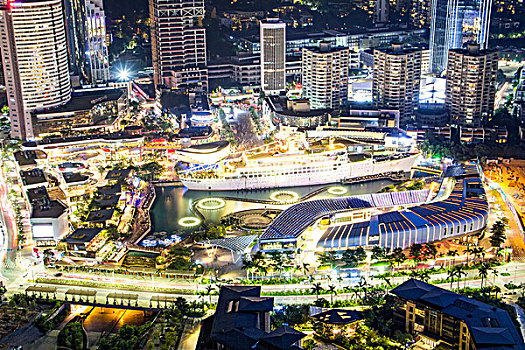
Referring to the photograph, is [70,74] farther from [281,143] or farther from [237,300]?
[237,300]

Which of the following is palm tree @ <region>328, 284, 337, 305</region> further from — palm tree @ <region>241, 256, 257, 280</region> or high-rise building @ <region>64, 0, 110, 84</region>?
high-rise building @ <region>64, 0, 110, 84</region>

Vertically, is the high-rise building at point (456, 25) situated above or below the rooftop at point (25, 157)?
above

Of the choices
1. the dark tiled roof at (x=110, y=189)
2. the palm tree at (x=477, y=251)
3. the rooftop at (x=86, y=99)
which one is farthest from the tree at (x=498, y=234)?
the rooftop at (x=86, y=99)

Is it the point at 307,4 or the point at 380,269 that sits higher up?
the point at 307,4

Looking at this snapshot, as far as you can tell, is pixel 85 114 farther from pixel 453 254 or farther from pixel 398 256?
pixel 453 254

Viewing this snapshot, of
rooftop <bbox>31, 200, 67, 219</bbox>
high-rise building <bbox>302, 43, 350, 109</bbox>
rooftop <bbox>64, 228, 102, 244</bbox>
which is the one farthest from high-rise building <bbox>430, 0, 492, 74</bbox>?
rooftop <bbox>64, 228, 102, 244</bbox>

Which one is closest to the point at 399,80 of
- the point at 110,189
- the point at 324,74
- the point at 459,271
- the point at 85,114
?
the point at 324,74

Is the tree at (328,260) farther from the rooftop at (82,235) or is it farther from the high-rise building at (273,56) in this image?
the high-rise building at (273,56)

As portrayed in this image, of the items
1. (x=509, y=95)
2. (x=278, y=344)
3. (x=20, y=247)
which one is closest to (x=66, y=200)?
(x=20, y=247)
